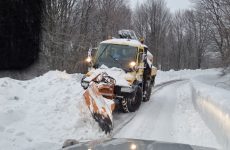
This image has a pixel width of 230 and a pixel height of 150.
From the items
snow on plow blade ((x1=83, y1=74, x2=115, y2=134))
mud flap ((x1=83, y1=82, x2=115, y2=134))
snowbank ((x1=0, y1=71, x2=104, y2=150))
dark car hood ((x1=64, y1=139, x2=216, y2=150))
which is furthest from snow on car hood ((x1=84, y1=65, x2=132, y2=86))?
dark car hood ((x1=64, y1=139, x2=216, y2=150))

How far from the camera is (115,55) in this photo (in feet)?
53.6

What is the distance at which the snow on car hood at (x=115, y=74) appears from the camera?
14891mm

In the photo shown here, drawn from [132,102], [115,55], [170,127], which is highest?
[115,55]

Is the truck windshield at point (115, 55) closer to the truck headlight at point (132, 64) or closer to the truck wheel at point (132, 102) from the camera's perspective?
the truck headlight at point (132, 64)

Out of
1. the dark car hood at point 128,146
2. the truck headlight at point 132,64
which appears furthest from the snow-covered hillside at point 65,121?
the dark car hood at point 128,146

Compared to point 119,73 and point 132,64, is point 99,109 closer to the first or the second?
point 119,73

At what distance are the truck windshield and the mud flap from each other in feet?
13.0

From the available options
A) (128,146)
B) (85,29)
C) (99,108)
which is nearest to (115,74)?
(99,108)

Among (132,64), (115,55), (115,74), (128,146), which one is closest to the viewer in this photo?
(128,146)

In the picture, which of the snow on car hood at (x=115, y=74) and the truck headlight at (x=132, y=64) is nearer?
the snow on car hood at (x=115, y=74)

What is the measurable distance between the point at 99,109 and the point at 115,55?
17.4 ft

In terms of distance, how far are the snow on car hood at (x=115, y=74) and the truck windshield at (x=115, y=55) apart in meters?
0.41

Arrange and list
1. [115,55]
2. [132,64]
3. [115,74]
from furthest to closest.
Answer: [115,55]
[132,64]
[115,74]

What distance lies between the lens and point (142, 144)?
3.65 m
